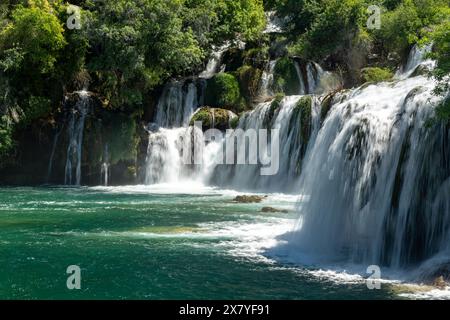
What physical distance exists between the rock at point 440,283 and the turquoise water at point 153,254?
896mm

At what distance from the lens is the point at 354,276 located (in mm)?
12656

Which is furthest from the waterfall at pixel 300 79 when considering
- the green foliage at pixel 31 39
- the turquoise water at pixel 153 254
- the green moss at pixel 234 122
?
the turquoise water at pixel 153 254

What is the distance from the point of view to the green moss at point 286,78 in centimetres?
4091

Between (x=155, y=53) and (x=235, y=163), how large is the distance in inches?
366

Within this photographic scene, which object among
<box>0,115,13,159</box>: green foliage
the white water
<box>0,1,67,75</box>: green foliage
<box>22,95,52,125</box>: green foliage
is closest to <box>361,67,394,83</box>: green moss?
the white water

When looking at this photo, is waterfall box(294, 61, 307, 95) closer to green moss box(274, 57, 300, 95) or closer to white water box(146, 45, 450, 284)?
green moss box(274, 57, 300, 95)

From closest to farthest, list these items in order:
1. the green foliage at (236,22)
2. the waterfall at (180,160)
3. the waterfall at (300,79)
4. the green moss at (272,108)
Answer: the green moss at (272,108), the waterfall at (180,160), the waterfall at (300,79), the green foliage at (236,22)

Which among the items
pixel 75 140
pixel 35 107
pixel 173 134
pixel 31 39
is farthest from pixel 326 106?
pixel 31 39

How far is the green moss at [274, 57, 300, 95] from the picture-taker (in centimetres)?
4091

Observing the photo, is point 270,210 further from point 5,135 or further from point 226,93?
point 5,135

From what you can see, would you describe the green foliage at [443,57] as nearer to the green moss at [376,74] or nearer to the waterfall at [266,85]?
the green moss at [376,74]

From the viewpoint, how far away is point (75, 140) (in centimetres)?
3966

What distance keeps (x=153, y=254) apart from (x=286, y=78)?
27995mm
